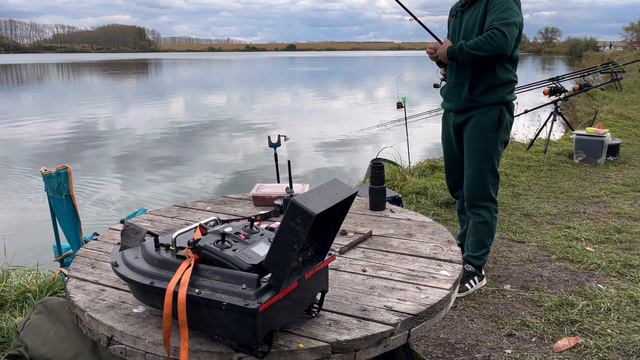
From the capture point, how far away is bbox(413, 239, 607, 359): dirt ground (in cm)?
276

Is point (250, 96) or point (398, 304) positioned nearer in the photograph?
point (398, 304)

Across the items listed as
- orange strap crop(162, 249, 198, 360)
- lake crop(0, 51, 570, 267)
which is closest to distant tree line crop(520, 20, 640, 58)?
lake crop(0, 51, 570, 267)

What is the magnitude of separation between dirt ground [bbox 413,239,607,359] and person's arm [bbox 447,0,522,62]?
1414 millimetres

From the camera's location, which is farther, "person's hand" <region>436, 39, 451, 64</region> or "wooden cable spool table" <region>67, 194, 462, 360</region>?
"person's hand" <region>436, 39, 451, 64</region>

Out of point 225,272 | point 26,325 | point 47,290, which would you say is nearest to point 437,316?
point 225,272

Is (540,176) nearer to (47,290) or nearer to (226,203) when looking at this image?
(226,203)

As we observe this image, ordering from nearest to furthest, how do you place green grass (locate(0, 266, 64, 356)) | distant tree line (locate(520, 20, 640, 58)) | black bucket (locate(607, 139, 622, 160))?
green grass (locate(0, 266, 64, 356))
black bucket (locate(607, 139, 622, 160))
distant tree line (locate(520, 20, 640, 58))

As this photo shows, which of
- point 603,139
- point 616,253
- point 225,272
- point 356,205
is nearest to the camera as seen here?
point 225,272

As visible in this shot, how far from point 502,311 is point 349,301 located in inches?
63.9

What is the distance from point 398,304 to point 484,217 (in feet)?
4.24

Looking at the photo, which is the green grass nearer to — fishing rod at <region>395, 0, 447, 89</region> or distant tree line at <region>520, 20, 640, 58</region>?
fishing rod at <region>395, 0, 447, 89</region>

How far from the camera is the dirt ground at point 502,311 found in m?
2.76

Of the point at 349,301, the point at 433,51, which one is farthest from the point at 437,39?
the point at 349,301

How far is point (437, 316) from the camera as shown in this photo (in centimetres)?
184
